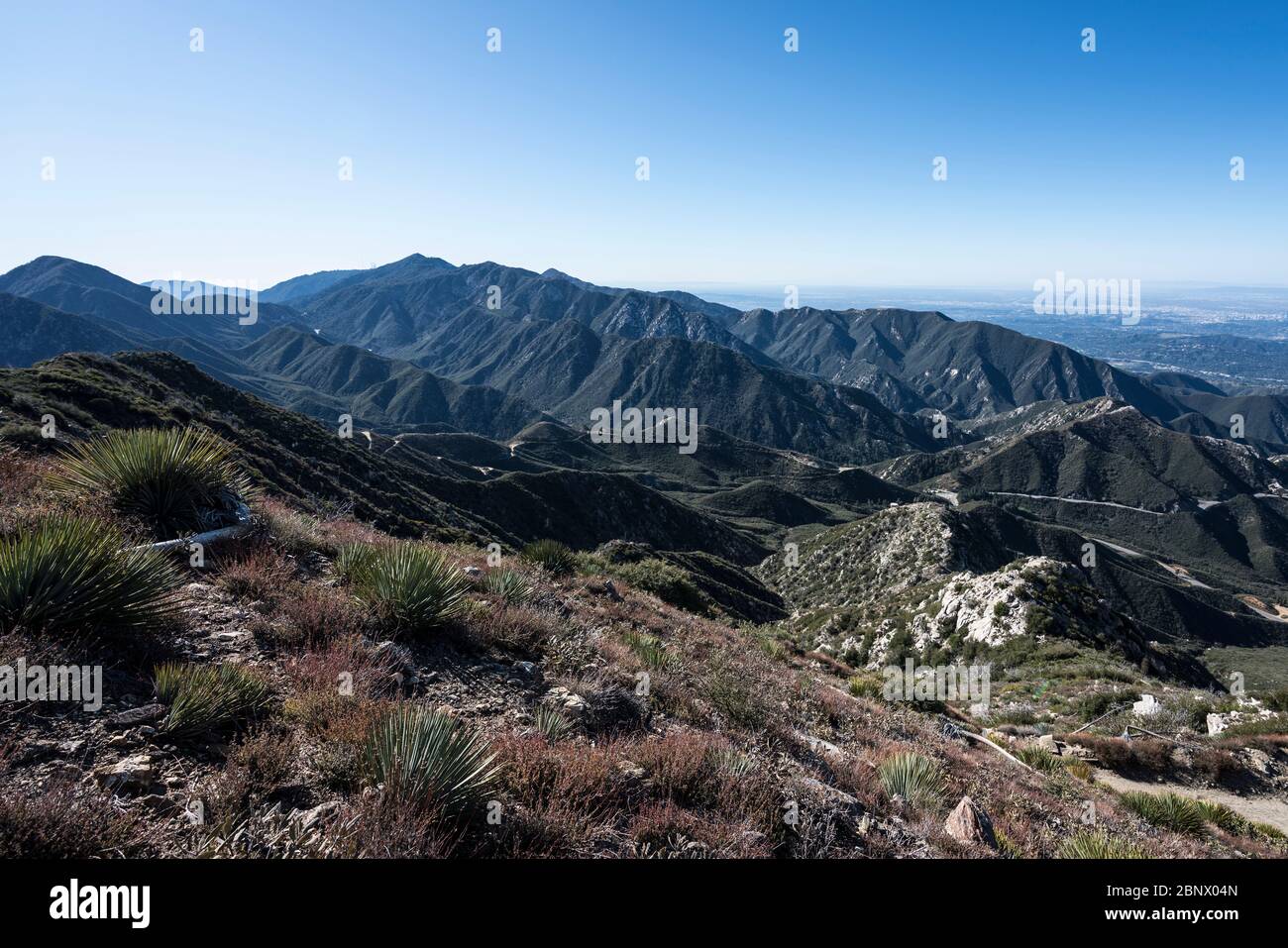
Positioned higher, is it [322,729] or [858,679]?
[322,729]

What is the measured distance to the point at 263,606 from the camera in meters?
5.43

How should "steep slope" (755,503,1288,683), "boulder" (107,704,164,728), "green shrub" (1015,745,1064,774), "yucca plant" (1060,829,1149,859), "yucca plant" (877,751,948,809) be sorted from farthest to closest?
"steep slope" (755,503,1288,683) < "green shrub" (1015,745,1064,774) < "yucca plant" (877,751,948,809) < "yucca plant" (1060,829,1149,859) < "boulder" (107,704,164,728)

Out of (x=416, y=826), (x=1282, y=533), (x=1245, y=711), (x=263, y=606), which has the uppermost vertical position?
(x=263, y=606)

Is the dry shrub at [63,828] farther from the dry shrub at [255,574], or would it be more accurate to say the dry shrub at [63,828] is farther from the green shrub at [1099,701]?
the green shrub at [1099,701]

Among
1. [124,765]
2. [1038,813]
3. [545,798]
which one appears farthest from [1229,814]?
[124,765]

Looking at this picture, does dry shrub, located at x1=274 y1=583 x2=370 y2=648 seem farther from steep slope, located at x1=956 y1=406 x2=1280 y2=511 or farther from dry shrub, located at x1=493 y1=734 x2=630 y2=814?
steep slope, located at x1=956 y1=406 x2=1280 y2=511

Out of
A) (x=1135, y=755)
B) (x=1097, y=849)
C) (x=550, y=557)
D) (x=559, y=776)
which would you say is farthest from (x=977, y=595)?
(x=559, y=776)

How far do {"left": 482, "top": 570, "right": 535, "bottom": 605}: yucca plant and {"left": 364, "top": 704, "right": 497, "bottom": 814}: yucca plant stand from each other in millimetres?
3959

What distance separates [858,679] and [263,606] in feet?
→ 40.6

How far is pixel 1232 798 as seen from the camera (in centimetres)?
1020

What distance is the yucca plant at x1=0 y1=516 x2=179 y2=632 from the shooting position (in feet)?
12.7

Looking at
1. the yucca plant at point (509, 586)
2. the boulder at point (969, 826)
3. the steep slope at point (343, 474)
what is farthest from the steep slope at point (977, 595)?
the yucca plant at point (509, 586)

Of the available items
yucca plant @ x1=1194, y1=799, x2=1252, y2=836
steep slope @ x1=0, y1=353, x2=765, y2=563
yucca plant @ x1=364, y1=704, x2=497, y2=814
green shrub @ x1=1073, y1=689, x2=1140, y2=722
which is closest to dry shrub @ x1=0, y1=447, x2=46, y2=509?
yucca plant @ x1=364, y1=704, x2=497, y2=814
